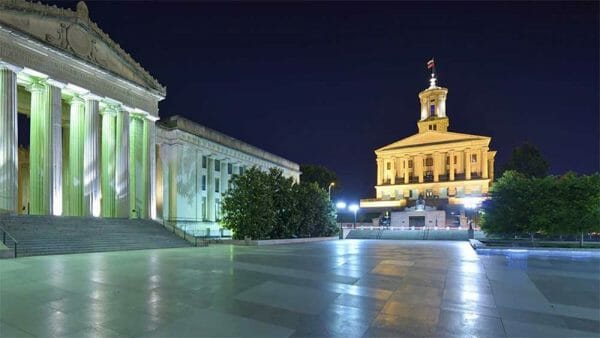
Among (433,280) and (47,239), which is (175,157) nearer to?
(47,239)

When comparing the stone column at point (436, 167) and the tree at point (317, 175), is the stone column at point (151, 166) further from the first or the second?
the stone column at point (436, 167)

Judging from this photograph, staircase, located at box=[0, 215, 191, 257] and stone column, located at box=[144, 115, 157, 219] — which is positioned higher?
stone column, located at box=[144, 115, 157, 219]

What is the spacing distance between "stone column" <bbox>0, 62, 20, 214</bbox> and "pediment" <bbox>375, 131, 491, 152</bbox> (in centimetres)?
8438

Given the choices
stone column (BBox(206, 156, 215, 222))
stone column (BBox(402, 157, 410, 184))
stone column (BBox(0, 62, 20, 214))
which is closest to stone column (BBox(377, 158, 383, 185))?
stone column (BBox(402, 157, 410, 184))

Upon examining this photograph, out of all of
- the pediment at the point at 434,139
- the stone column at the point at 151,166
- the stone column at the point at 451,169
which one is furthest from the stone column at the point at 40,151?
the stone column at the point at 451,169

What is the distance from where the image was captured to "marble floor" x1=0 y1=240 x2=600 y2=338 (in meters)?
6.08

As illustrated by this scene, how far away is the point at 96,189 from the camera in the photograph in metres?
30.9

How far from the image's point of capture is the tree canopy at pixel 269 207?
32656 millimetres

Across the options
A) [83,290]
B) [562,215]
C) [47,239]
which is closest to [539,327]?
[83,290]

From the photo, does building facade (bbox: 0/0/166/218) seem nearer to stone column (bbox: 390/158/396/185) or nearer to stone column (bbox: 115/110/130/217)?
stone column (bbox: 115/110/130/217)

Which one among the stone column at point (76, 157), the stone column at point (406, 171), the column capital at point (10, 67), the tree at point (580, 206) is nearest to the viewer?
the column capital at point (10, 67)

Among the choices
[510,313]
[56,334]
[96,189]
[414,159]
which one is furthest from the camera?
[414,159]

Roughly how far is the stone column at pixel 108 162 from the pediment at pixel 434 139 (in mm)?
75313

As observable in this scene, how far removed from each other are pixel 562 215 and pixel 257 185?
77.3 feet
